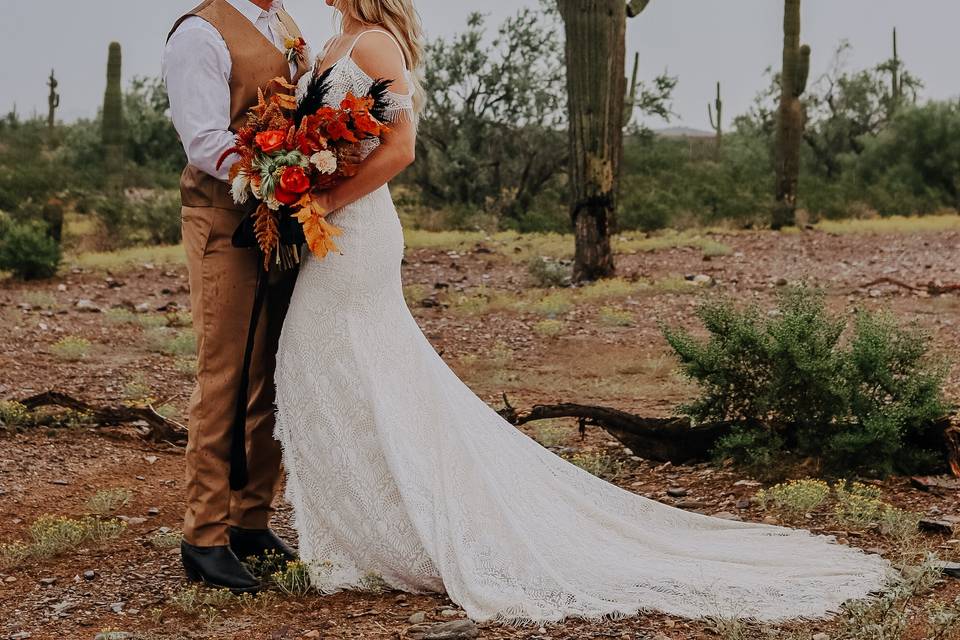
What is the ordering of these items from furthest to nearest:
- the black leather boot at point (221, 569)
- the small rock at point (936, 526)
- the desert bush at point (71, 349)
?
1. the desert bush at point (71, 349)
2. the small rock at point (936, 526)
3. the black leather boot at point (221, 569)

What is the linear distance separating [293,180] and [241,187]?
18 centimetres

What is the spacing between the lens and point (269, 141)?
12.2 feet

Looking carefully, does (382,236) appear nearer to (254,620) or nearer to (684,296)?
(254,620)

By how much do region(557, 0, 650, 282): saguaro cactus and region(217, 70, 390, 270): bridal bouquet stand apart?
906 centimetres

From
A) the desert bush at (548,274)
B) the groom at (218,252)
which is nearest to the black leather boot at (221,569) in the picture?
the groom at (218,252)

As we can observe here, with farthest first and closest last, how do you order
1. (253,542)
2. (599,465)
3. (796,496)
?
(599,465)
(796,496)
(253,542)

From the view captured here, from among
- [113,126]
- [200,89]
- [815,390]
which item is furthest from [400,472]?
[113,126]

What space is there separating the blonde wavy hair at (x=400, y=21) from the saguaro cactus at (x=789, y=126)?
1712cm

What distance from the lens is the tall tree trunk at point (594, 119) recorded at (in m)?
12.5

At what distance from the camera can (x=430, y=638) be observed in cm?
353

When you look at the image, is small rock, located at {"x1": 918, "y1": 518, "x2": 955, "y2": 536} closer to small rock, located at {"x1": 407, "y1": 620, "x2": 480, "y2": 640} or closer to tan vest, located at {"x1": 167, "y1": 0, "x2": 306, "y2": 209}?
small rock, located at {"x1": 407, "y1": 620, "x2": 480, "y2": 640}

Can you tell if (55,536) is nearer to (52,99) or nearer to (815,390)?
(815,390)

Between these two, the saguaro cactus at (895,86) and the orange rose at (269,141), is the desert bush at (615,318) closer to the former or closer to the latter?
the orange rose at (269,141)

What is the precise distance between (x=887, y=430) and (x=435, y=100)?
62.8 ft
